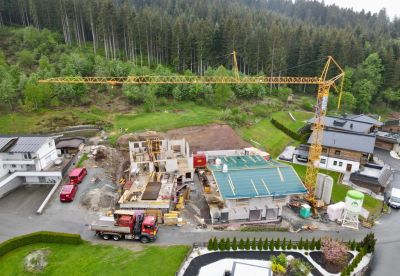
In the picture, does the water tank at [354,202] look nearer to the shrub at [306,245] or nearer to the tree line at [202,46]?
the shrub at [306,245]

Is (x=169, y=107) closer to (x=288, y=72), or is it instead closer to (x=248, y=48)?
(x=248, y=48)

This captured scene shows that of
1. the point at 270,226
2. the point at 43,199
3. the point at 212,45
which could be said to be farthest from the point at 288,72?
the point at 43,199

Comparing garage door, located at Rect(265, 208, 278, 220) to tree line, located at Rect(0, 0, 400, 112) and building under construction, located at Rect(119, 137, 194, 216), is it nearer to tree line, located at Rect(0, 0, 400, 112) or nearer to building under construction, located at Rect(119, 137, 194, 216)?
building under construction, located at Rect(119, 137, 194, 216)

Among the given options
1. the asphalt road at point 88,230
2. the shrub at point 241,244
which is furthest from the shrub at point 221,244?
the asphalt road at point 88,230

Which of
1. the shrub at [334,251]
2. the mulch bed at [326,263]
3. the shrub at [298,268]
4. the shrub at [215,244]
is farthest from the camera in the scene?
the shrub at [215,244]

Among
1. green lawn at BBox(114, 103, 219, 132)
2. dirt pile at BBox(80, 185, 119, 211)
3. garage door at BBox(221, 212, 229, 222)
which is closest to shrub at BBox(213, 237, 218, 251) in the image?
garage door at BBox(221, 212, 229, 222)
